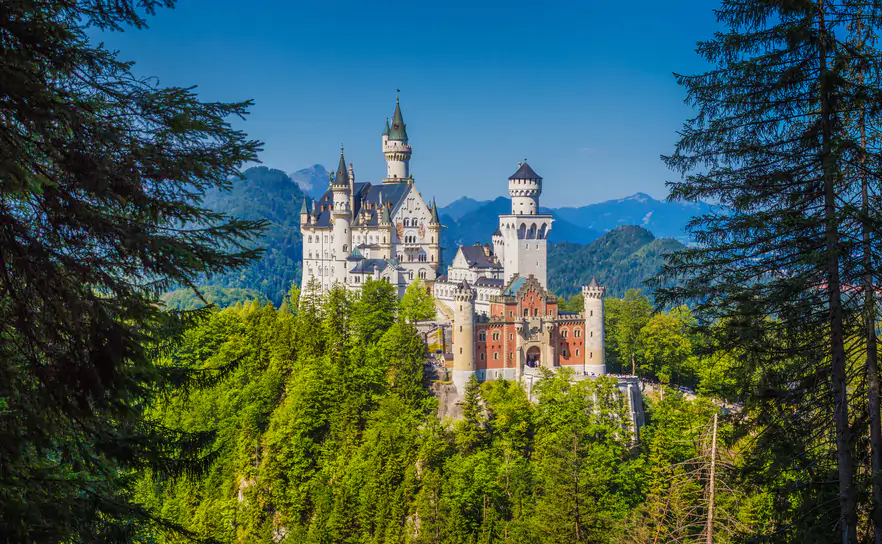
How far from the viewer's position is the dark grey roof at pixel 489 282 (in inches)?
3012

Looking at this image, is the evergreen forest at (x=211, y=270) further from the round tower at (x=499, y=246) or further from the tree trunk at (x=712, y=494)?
the round tower at (x=499, y=246)

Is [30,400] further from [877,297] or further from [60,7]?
[877,297]

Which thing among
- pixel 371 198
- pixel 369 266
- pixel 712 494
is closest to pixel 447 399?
pixel 369 266

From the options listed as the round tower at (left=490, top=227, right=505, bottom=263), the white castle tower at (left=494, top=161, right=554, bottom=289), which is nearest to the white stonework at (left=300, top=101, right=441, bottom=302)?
the round tower at (left=490, top=227, right=505, bottom=263)

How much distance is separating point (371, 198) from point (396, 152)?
12.0m

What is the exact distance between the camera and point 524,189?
80.9m

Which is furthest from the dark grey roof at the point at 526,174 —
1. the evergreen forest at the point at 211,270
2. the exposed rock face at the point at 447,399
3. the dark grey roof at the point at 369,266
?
the evergreen forest at the point at 211,270

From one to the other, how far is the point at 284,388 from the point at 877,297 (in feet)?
174

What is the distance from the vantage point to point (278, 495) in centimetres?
5238

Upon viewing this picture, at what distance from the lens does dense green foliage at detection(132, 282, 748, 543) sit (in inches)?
1852

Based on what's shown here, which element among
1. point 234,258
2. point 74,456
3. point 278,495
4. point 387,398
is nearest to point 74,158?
point 234,258

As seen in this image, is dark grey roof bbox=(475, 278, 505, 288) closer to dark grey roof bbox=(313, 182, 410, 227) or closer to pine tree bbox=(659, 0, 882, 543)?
dark grey roof bbox=(313, 182, 410, 227)

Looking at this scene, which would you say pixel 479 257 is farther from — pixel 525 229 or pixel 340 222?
pixel 340 222

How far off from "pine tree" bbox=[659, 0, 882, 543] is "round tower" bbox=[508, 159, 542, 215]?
63.7 metres
